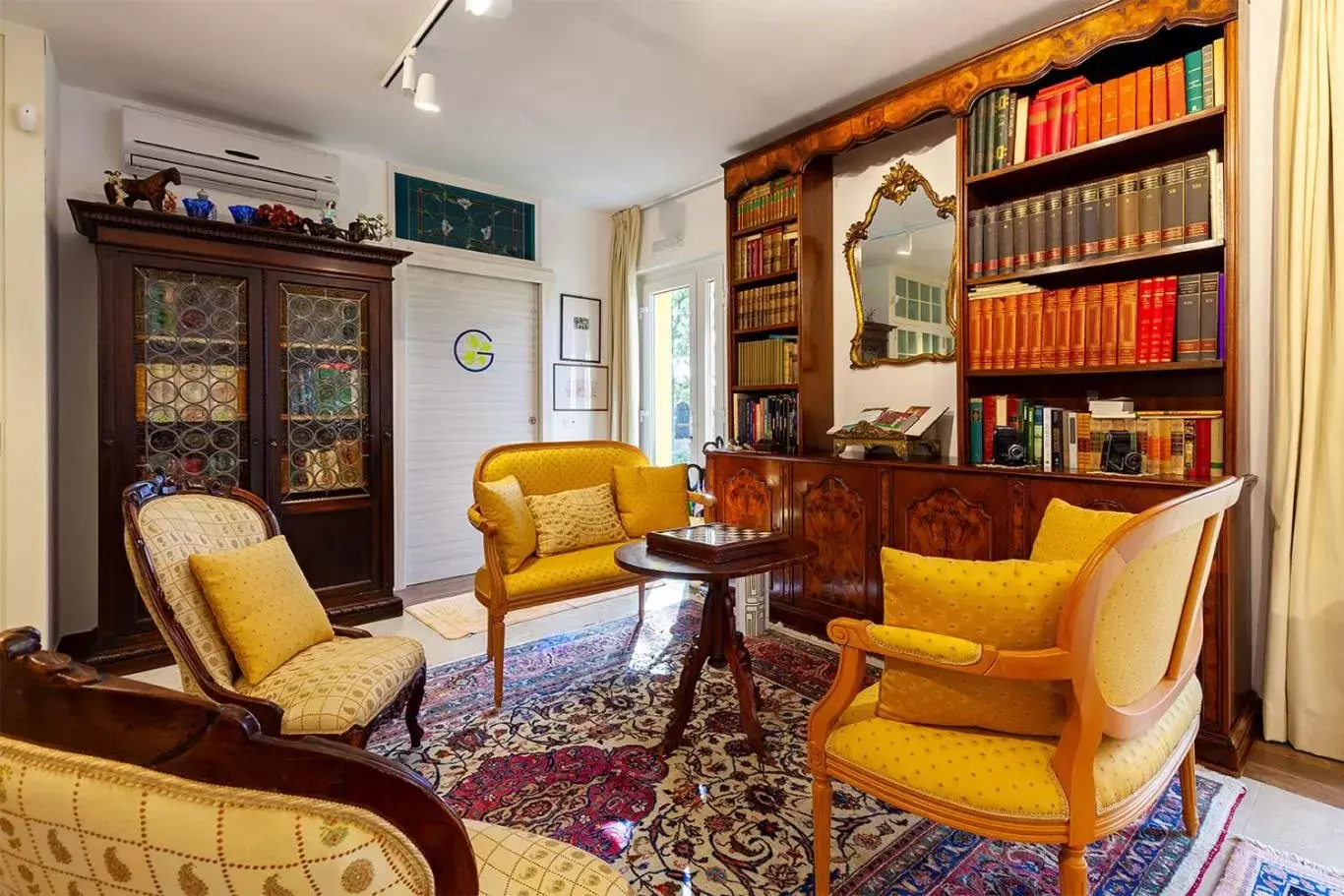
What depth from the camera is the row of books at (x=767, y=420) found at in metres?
3.60

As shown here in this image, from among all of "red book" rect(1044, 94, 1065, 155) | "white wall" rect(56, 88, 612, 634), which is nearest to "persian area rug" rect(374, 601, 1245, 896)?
"white wall" rect(56, 88, 612, 634)

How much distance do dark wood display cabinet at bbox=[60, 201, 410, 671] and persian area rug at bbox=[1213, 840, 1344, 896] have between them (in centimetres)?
363

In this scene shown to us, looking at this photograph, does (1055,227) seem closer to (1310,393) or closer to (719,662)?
(1310,393)

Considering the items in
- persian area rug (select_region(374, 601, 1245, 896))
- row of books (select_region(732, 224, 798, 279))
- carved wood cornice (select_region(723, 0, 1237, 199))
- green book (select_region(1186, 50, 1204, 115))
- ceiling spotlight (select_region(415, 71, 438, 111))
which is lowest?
persian area rug (select_region(374, 601, 1245, 896))

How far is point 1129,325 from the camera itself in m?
2.37

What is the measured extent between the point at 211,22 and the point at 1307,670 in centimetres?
469

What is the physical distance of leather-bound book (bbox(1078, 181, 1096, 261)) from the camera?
2.45 meters

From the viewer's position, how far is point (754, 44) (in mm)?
2779

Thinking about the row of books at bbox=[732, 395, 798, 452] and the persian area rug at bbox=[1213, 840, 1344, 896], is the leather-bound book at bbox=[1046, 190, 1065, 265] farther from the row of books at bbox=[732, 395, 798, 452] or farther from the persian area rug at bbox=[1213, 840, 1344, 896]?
the persian area rug at bbox=[1213, 840, 1344, 896]

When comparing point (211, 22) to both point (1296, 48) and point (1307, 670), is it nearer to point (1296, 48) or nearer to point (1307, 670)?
point (1296, 48)

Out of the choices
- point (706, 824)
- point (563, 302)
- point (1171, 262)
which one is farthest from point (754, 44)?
point (706, 824)

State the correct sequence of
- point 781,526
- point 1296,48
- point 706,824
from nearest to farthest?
point 706,824, point 1296,48, point 781,526

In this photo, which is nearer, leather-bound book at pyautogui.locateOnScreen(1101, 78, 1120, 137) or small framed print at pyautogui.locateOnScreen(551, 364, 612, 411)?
leather-bound book at pyautogui.locateOnScreen(1101, 78, 1120, 137)

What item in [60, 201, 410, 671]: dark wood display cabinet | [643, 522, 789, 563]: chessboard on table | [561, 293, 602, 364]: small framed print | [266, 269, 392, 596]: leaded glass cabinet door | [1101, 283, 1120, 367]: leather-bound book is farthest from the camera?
[561, 293, 602, 364]: small framed print
